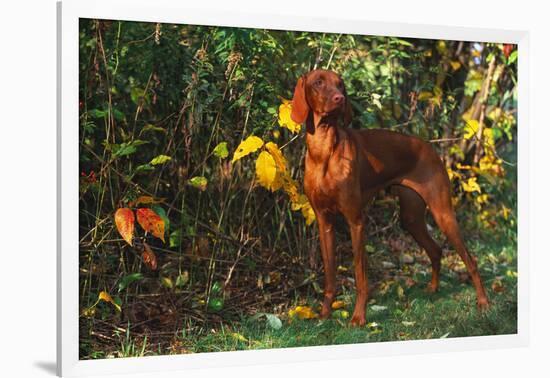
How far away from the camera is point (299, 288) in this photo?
616 centimetres

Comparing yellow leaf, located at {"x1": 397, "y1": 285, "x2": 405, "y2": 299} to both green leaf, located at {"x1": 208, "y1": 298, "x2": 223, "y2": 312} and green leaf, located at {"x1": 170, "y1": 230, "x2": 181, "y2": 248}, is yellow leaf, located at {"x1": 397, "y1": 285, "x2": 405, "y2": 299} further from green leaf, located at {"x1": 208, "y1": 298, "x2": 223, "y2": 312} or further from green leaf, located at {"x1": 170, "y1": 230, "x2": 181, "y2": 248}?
green leaf, located at {"x1": 170, "y1": 230, "x2": 181, "y2": 248}

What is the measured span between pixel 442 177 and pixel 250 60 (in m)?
1.49

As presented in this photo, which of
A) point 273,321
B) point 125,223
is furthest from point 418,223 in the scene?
point 125,223

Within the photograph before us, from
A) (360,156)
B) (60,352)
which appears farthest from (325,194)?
(60,352)

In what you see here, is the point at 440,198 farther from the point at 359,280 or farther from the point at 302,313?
the point at 302,313

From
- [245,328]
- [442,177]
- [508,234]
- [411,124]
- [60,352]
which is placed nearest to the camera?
[60,352]

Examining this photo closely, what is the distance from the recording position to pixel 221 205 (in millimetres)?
5969

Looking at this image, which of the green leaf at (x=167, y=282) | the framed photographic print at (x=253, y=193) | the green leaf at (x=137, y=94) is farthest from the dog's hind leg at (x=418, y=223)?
the green leaf at (x=137, y=94)

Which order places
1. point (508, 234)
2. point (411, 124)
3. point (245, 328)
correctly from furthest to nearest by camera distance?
point (508, 234) → point (411, 124) → point (245, 328)

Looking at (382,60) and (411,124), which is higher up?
(382,60)

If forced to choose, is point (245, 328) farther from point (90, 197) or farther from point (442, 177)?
point (442, 177)

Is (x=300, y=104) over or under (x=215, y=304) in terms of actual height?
over

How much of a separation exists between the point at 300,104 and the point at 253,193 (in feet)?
2.12

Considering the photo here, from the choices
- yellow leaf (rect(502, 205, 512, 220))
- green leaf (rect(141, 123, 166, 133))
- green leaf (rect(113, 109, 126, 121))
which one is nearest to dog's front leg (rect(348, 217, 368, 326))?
green leaf (rect(141, 123, 166, 133))
